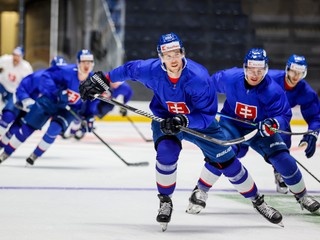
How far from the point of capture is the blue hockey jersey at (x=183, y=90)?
3.50 metres

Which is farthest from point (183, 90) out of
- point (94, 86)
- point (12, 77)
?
point (12, 77)

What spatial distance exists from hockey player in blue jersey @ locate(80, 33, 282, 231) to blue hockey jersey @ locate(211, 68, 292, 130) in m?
0.43

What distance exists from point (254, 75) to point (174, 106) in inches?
26.3

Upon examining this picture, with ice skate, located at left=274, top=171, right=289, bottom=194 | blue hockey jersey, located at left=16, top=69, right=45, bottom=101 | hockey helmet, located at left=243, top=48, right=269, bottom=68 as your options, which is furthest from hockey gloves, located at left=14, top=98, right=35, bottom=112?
hockey helmet, located at left=243, top=48, right=269, bottom=68

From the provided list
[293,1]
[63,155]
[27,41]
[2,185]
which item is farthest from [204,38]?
[2,185]

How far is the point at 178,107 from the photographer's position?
11.8 ft

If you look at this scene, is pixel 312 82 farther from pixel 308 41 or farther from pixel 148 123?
pixel 148 123

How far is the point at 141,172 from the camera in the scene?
5945 mm

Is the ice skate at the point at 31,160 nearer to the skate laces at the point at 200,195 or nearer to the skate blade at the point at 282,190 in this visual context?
the skate blade at the point at 282,190

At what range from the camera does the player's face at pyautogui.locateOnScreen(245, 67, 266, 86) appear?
4074mm

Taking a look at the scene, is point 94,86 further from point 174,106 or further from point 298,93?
point 298,93

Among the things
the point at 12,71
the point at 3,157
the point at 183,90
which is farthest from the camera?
the point at 12,71

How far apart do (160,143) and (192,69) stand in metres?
0.33

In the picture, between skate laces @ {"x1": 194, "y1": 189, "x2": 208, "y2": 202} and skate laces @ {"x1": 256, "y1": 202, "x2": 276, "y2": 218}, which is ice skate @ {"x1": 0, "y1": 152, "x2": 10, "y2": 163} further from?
skate laces @ {"x1": 256, "y1": 202, "x2": 276, "y2": 218}
